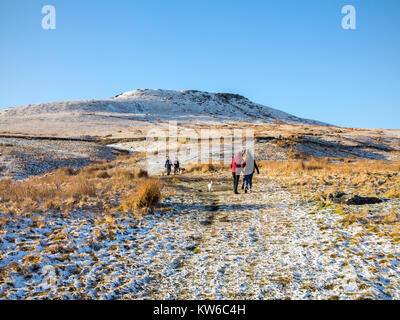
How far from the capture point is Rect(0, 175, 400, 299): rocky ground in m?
4.52

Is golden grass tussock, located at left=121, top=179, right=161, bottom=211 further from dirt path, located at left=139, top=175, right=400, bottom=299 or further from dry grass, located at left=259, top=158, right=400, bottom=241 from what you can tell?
dry grass, located at left=259, top=158, right=400, bottom=241

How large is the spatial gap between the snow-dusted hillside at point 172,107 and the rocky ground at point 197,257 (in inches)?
3712

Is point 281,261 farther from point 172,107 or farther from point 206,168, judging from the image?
point 172,107

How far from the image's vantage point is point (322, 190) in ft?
39.6

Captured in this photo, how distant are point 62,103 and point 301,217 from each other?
11603 cm

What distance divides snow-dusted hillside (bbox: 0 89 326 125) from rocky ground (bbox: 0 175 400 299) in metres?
94.3

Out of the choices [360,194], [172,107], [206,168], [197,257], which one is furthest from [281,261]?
[172,107]

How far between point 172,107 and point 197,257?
120285mm

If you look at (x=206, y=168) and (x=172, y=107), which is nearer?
(x=206, y=168)

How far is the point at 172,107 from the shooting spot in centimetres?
12238

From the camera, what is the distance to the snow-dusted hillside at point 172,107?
97.8 meters

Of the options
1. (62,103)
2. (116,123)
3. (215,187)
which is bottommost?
(215,187)
